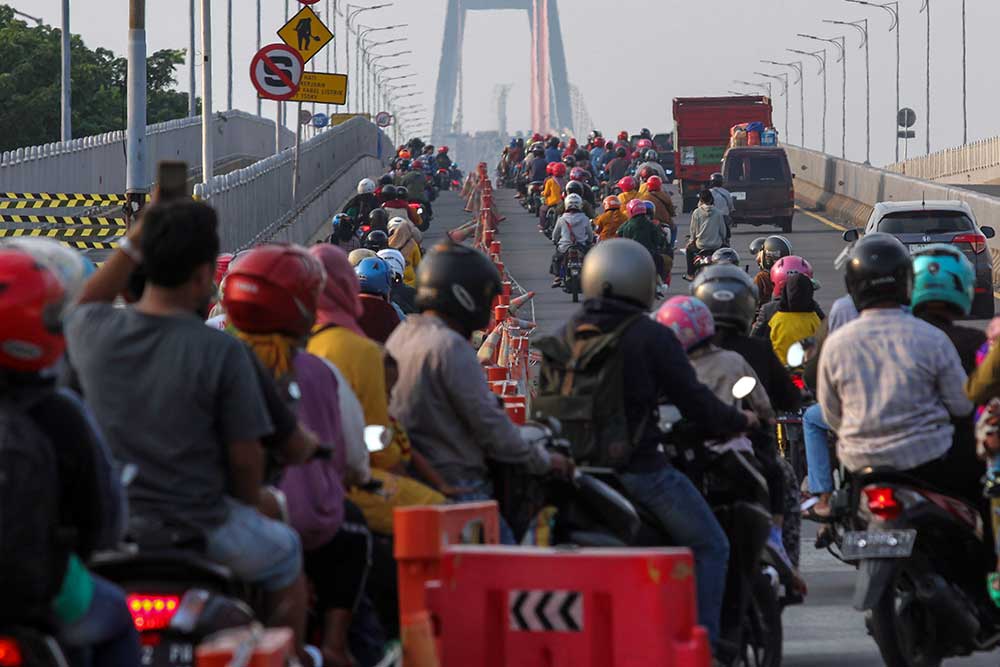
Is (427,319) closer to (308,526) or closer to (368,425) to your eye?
(368,425)

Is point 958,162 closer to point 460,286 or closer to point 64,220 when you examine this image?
point 64,220

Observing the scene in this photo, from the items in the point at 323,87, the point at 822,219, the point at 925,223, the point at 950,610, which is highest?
the point at 323,87

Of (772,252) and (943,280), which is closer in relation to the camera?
(943,280)

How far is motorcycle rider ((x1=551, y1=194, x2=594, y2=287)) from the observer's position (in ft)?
115

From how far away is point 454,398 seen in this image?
24.9 ft

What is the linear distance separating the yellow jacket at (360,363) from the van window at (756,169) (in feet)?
146

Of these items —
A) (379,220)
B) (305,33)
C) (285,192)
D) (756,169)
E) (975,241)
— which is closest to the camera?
(379,220)

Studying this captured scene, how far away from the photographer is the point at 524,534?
308 inches

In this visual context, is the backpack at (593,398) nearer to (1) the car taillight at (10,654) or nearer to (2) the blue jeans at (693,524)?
(2) the blue jeans at (693,524)

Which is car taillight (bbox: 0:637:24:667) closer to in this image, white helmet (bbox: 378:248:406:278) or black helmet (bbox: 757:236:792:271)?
white helmet (bbox: 378:248:406:278)

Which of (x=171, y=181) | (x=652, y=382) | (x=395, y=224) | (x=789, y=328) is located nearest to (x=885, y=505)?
(x=652, y=382)

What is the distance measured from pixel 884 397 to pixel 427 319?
171cm

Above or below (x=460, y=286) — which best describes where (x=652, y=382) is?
below

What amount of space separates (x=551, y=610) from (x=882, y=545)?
6.75 feet
